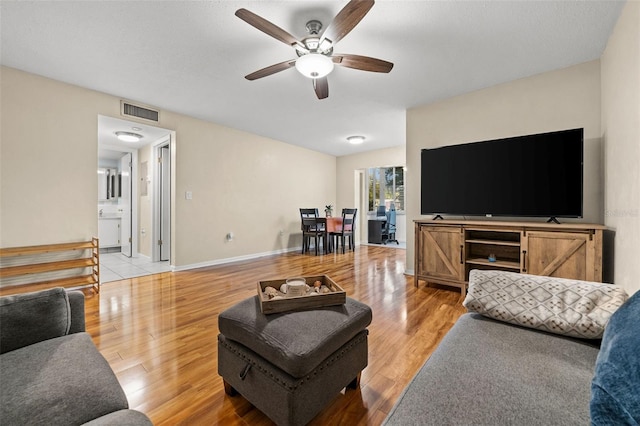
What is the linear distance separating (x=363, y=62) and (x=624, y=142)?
1.99 metres

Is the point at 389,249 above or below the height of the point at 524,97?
below

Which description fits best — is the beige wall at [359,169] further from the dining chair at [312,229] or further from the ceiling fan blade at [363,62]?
the ceiling fan blade at [363,62]

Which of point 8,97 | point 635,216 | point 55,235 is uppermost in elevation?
point 8,97

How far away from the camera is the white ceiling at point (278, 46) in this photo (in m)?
1.91

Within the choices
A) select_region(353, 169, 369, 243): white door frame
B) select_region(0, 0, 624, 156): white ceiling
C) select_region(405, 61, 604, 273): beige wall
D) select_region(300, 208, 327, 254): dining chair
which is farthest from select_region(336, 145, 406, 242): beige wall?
select_region(0, 0, 624, 156): white ceiling

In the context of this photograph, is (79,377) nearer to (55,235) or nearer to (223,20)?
(223,20)

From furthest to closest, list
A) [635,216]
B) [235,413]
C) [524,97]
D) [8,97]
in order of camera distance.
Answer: [524,97], [8,97], [635,216], [235,413]

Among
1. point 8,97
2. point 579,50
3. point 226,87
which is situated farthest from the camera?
point 226,87

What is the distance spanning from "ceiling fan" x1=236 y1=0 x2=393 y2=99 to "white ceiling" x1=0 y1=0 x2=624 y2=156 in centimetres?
14

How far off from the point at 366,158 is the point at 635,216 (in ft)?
17.1

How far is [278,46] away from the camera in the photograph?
7.71 ft

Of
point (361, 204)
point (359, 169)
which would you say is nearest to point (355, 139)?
point (359, 169)

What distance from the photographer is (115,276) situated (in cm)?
368

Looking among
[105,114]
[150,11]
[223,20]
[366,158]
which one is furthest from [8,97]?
[366,158]
